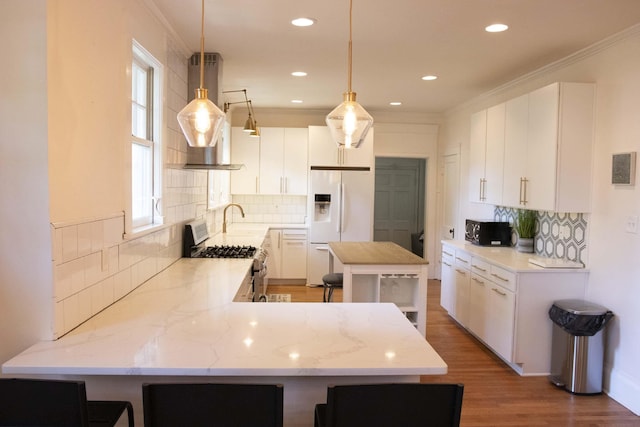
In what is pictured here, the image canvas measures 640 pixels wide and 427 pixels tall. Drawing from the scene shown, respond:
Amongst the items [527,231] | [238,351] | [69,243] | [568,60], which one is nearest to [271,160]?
[527,231]

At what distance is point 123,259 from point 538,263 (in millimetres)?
3067

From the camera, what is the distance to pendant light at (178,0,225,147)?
2.20 meters

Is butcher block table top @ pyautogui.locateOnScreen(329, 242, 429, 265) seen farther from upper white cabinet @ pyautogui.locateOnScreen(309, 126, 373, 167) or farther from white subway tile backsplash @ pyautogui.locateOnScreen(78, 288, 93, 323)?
upper white cabinet @ pyautogui.locateOnScreen(309, 126, 373, 167)

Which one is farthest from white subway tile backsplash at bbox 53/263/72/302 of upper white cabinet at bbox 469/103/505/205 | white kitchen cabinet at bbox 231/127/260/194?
white kitchen cabinet at bbox 231/127/260/194

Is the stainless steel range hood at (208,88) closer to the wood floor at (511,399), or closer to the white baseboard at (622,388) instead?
the wood floor at (511,399)

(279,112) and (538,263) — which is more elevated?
(279,112)

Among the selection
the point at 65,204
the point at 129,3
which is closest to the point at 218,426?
the point at 65,204

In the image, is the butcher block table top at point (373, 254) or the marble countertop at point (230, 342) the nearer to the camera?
the marble countertop at point (230, 342)

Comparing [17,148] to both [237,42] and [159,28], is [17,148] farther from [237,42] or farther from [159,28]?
[237,42]

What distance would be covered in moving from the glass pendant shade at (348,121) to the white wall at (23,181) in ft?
3.95

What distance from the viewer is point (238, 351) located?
1.78 meters

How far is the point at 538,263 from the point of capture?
3855mm

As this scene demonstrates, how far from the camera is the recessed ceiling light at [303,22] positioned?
10.7 ft

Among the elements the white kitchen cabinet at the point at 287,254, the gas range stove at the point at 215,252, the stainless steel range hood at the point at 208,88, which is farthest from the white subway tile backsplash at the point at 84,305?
the white kitchen cabinet at the point at 287,254
